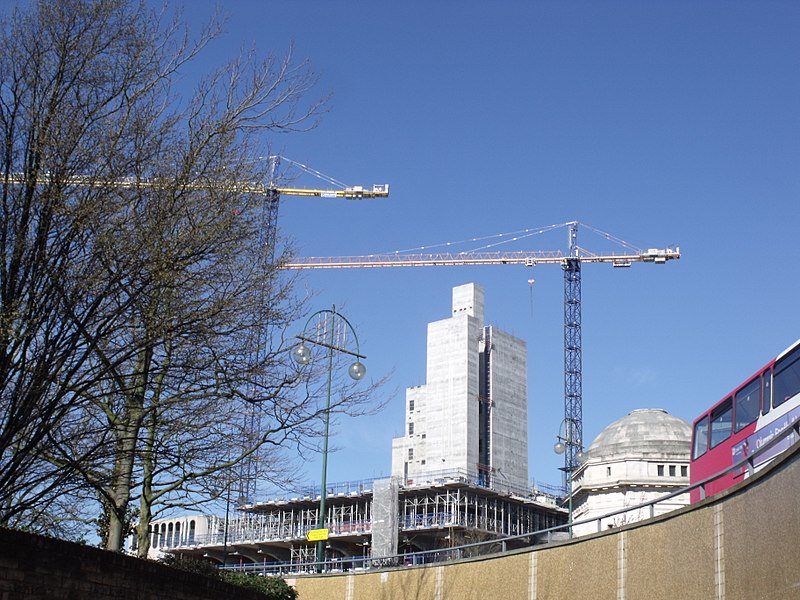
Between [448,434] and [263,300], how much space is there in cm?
11163

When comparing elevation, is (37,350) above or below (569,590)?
above

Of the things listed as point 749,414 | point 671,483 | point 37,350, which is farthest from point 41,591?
point 671,483

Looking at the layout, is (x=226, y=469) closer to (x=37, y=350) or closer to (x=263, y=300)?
(x=263, y=300)

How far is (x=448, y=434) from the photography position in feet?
404

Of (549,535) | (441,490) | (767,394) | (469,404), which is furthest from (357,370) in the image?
(469,404)

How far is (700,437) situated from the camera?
2506 centimetres

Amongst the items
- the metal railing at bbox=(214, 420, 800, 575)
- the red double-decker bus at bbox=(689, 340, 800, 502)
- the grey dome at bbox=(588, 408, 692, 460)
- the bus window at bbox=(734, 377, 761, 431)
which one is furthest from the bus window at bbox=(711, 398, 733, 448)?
the grey dome at bbox=(588, 408, 692, 460)

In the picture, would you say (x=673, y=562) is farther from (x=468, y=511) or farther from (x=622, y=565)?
(x=468, y=511)

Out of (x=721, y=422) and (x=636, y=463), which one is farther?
(x=636, y=463)

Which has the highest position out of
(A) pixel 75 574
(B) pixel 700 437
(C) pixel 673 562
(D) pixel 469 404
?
(D) pixel 469 404

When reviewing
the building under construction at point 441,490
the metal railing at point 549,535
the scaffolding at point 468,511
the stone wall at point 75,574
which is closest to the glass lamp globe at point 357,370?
the metal railing at point 549,535

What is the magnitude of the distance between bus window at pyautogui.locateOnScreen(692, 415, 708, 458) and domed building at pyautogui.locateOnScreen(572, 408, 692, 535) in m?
43.9

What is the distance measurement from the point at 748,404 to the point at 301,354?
10.9 m

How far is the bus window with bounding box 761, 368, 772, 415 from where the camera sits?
66.8 ft
